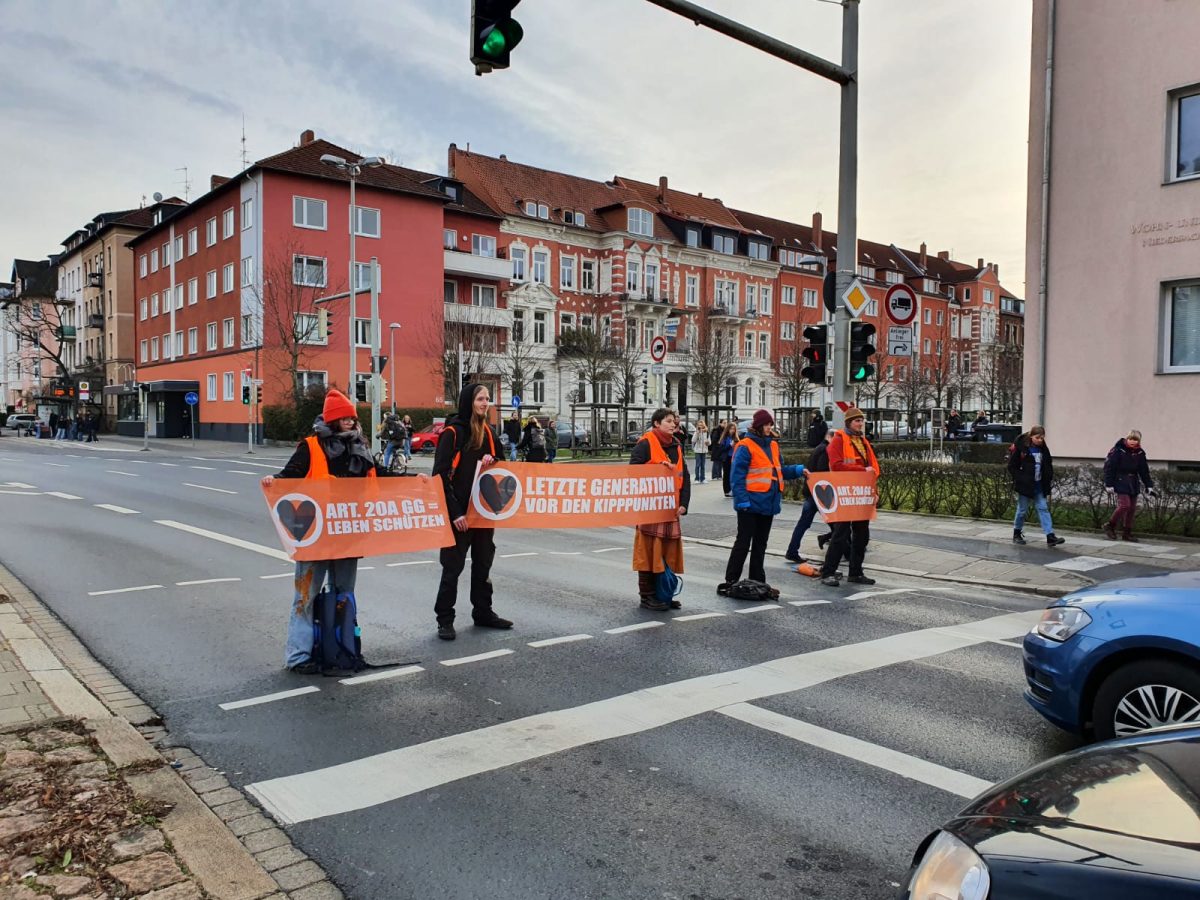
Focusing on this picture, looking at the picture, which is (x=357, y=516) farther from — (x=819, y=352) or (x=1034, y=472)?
(x=1034, y=472)

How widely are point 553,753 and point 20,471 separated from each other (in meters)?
28.0

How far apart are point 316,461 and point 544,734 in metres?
2.87

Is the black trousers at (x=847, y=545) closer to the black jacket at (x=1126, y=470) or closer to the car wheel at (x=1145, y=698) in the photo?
the black jacket at (x=1126, y=470)

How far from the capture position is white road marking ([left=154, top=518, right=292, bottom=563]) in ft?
37.8

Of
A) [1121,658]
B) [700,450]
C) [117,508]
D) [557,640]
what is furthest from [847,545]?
[700,450]

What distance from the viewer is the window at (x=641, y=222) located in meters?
65.2

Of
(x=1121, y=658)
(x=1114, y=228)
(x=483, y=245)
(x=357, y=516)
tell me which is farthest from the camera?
(x=483, y=245)

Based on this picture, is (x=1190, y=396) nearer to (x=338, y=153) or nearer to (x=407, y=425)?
(x=407, y=425)

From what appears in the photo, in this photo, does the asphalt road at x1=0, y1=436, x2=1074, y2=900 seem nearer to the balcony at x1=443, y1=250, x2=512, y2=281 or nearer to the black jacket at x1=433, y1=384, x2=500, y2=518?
the black jacket at x1=433, y1=384, x2=500, y2=518

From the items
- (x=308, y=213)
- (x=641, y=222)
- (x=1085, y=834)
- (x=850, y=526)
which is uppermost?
(x=641, y=222)

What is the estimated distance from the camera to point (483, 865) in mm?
3576

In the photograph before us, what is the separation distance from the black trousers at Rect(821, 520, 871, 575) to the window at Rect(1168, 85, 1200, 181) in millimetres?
12646

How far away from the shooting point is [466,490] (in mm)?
7664

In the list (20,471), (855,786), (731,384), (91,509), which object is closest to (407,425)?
(20,471)
